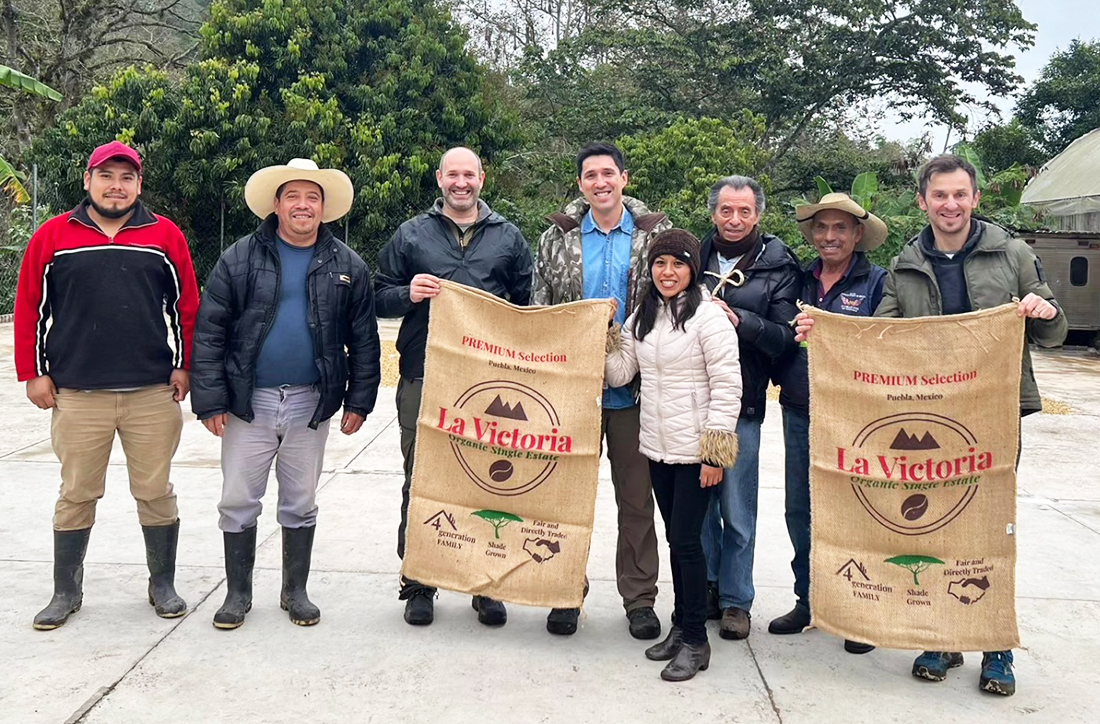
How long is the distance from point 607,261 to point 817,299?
2.74 feet

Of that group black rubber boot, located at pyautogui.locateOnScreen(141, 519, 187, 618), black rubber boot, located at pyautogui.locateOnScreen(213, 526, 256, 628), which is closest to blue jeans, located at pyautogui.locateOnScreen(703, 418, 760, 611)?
black rubber boot, located at pyautogui.locateOnScreen(213, 526, 256, 628)

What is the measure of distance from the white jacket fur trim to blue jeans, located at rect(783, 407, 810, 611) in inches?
18.1

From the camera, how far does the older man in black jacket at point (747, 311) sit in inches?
143

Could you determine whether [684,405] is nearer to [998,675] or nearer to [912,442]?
[912,442]

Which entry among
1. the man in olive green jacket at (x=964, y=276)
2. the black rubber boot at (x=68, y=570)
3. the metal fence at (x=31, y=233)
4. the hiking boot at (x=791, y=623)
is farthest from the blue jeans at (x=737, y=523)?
the metal fence at (x=31, y=233)

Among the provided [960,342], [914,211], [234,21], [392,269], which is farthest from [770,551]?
[234,21]

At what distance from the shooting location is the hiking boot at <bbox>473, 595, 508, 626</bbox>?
12.3 feet

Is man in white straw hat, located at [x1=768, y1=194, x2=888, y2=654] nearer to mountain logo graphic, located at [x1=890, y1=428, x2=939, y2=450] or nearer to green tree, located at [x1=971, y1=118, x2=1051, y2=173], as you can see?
mountain logo graphic, located at [x1=890, y1=428, x2=939, y2=450]

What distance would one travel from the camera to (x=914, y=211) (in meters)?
16.8

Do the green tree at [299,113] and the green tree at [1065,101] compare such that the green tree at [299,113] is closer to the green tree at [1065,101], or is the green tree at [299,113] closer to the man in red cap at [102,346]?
the man in red cap at [102,346]

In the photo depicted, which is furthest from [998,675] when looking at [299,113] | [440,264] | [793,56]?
[793,56]

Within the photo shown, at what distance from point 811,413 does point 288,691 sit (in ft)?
6.65

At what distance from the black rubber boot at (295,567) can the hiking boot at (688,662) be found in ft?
4.64

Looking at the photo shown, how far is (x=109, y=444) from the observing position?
3709 millimetres
